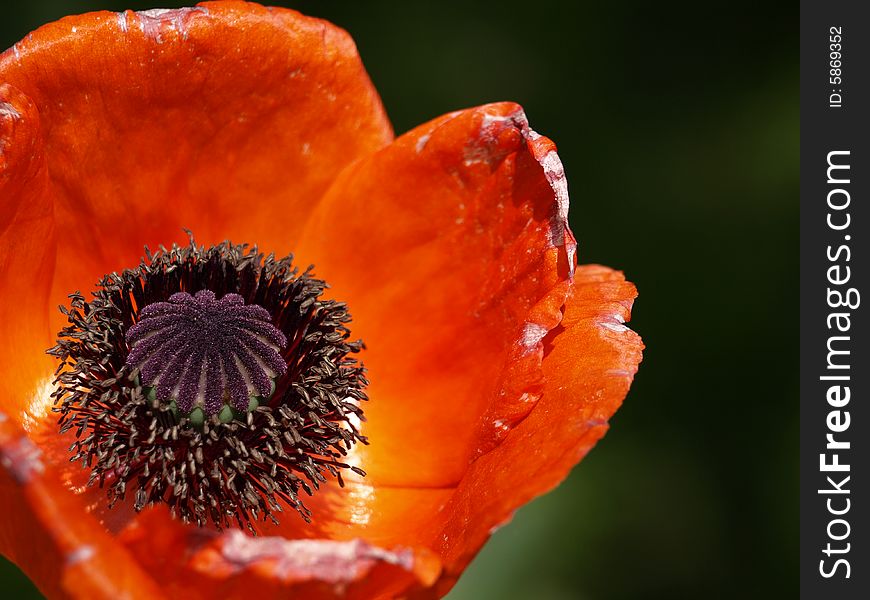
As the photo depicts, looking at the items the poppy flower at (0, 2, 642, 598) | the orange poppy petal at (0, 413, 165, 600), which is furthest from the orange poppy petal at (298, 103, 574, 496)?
the orange poppy petal at (0, 413, 165, 600)

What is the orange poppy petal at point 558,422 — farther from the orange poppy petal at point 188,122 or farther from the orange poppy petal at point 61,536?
the orange poppy petal at point 188,122

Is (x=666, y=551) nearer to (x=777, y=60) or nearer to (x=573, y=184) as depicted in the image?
(x=573, y=184)

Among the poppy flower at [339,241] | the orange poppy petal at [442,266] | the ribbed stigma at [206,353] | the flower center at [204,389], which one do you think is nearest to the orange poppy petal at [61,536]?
the poppy flower at [339,241]

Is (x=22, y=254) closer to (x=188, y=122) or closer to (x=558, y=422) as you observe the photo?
(x=188, y=122)

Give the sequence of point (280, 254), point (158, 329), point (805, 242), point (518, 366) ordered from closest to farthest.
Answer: point (518, 366) < point (158, 329) < point (280, 254) < point (805, 242)

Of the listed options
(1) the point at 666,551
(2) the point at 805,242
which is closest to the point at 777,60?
(2) the point at 805,242

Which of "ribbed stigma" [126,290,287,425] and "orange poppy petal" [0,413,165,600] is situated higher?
"orange poppy petal" [0,413,165,600]

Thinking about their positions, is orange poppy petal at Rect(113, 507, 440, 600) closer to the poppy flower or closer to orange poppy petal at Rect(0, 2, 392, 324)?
the poppy flower

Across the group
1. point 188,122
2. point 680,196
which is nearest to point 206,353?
point 188,122
